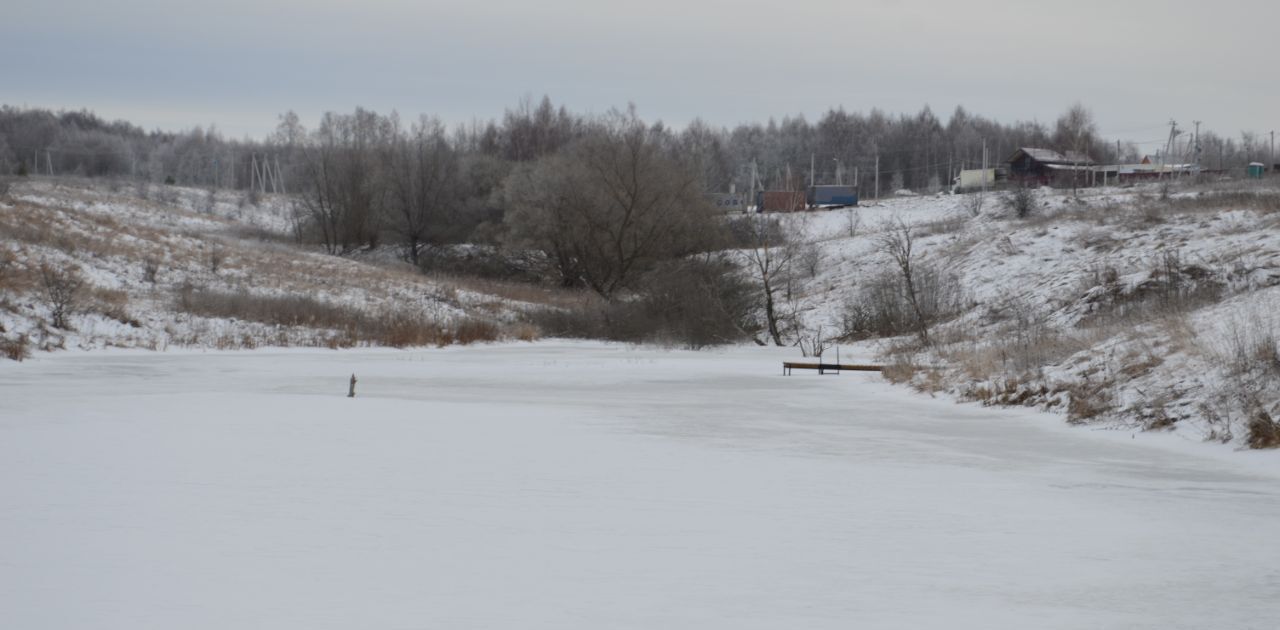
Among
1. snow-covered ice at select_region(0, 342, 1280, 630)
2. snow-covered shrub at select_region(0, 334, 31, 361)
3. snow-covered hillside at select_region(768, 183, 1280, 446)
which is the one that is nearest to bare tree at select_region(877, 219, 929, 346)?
snow-covered hillside at select_region(768, 183, 1280, 446)

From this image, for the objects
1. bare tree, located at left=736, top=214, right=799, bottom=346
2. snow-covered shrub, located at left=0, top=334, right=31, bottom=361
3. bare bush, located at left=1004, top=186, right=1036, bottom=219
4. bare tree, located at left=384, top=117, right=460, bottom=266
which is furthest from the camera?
bare tree, located at left=384, top=117, right=460, bottom=266

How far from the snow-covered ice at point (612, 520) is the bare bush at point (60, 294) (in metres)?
13.2

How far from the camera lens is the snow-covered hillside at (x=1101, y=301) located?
1470 centimetres

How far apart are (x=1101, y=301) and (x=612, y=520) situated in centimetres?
2642

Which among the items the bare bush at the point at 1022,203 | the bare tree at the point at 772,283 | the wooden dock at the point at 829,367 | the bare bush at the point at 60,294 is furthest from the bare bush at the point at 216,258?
the bare bush at the point at 1022,203

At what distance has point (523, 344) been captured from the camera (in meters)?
38.1

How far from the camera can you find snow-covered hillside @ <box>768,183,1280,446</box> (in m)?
14.7

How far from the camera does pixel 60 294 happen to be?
97.0ft

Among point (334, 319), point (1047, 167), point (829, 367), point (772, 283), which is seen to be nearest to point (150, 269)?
point (334, 319)

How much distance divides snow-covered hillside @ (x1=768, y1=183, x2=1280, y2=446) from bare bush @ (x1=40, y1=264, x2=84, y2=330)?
72.3 feet

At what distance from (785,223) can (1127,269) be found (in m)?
37.1

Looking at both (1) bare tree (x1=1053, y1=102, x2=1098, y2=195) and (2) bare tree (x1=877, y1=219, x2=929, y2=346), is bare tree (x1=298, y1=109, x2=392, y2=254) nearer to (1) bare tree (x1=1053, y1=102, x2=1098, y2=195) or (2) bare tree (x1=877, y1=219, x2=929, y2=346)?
(2) bare tree (x1=877, y1=219, x2=929, y2=346)

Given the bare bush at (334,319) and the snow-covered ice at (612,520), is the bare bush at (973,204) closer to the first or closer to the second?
the bare bush at (334,319)

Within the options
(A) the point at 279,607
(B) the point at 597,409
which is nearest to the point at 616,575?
(A) the point at 279,607
